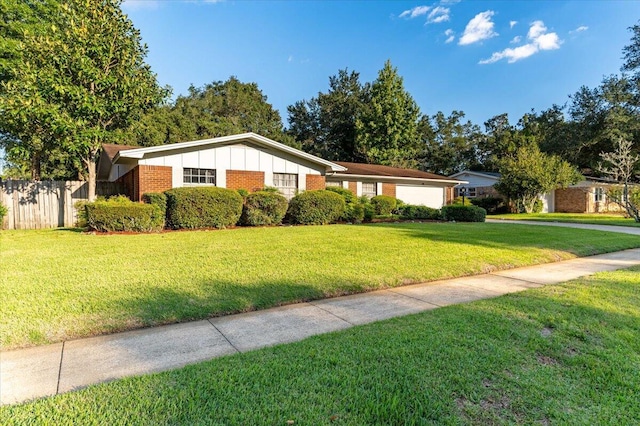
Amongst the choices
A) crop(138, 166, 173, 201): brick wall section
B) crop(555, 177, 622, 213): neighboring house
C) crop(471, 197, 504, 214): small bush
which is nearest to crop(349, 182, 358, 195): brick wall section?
crop(138, 166, 173, 201): brick wall section

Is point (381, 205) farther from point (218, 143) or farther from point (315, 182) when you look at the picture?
point (218, 143)

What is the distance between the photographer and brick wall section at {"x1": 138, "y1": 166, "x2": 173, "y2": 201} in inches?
515

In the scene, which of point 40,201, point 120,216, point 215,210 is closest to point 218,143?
point 215,210

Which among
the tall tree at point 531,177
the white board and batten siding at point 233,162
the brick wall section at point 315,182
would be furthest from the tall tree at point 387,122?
the white board and batten siding at point 233,162

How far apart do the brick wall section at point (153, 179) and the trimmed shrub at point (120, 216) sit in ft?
6.41

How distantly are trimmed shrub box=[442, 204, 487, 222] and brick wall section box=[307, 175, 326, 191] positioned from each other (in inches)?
260

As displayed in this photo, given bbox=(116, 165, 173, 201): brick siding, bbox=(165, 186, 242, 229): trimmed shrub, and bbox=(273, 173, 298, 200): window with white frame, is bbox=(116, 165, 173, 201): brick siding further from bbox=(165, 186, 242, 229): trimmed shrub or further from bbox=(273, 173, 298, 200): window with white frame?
bbox=(273, 173, 298, 200): window with white frame

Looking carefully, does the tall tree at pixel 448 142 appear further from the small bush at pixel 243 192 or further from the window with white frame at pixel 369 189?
the small bush at pixel 243 192

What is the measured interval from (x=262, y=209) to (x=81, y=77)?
7.35 meters

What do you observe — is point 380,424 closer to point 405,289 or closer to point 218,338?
point 218,338

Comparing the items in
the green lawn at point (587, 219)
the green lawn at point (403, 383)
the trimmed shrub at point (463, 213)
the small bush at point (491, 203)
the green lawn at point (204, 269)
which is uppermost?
the small bush at point (491, 203)

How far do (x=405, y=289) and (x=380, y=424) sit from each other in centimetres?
373

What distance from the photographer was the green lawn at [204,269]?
4148 mm

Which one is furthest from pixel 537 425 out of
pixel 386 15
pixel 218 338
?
pixel 386 15
